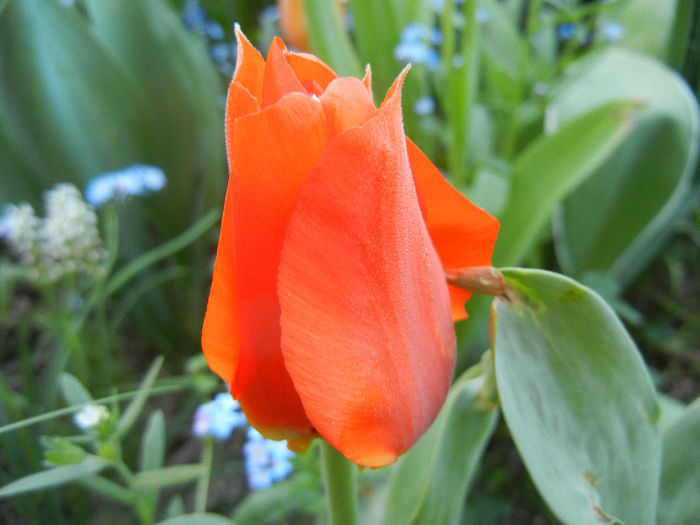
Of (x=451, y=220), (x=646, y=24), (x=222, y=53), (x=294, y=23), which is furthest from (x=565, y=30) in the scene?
(x=451, y=220)

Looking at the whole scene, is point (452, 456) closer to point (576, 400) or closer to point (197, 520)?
point (576, 400)

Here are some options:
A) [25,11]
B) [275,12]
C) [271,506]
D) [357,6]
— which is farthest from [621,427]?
[275,12]

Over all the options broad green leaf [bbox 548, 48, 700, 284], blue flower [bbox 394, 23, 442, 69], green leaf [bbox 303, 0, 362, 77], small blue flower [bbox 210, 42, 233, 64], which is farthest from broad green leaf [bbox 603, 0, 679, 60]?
small blue flower [bbox 210, 42, 233, 64]

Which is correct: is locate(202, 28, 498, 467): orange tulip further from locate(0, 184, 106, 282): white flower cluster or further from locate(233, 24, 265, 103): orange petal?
locate(0, 184, 106, 282): white flower cluster

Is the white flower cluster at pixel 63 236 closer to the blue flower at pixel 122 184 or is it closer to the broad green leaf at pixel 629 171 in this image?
the blue flower at pixel 122 184

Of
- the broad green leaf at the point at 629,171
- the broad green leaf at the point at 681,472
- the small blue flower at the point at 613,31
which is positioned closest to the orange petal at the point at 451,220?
the broad green leaf at the point at 681,472

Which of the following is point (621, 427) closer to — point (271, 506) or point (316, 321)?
point (316, 321)
